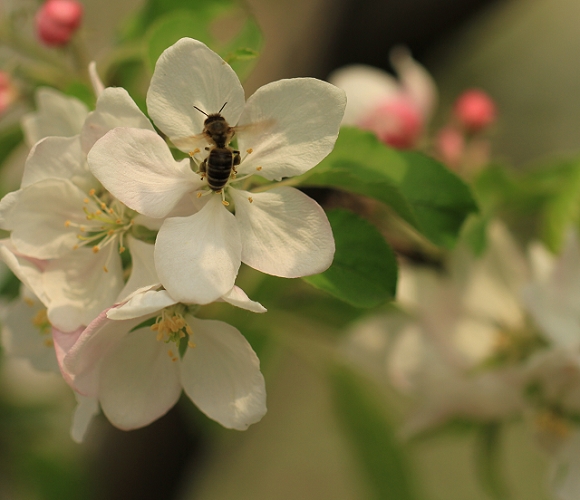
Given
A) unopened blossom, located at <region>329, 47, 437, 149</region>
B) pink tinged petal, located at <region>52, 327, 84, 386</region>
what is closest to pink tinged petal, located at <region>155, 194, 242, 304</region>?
pink tinged petal, located at <region>52, 327, 84, 386</region>

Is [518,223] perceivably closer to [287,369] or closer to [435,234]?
[287,369]

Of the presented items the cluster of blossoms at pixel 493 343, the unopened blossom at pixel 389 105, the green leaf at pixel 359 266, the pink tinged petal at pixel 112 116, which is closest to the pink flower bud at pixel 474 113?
the unopened blossom at pixel 389 105

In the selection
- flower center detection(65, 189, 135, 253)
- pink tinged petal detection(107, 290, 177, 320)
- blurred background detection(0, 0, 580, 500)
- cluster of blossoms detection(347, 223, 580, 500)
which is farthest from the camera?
blurred background detection(0, 0, 580, 500)

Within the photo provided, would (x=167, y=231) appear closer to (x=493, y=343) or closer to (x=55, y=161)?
→ (x=55, y=161)

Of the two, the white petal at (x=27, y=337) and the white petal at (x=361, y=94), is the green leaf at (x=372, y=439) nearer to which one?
the white petal at (x=361, y=94)

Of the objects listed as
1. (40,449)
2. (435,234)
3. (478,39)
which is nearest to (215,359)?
(435,234)

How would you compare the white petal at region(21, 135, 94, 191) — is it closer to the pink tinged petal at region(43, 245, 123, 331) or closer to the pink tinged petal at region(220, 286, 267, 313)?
the pink tinged petal at region(43, 245, 123, 331)
